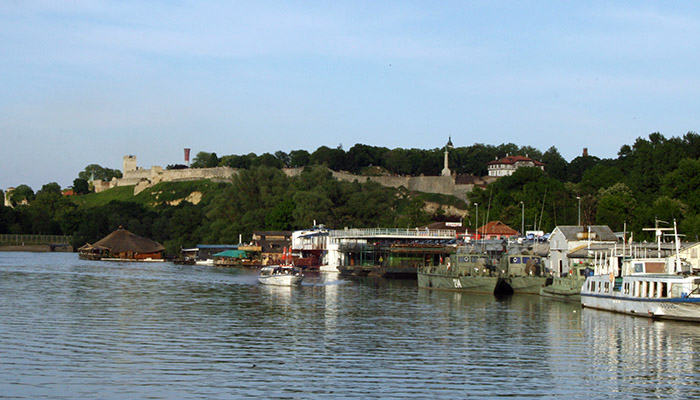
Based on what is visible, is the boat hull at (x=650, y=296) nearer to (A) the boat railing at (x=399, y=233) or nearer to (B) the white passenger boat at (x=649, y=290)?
(B) the white passenger boat at (x=649, y=290)

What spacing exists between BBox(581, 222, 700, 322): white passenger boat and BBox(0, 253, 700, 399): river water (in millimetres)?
861

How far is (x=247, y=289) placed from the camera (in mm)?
71688

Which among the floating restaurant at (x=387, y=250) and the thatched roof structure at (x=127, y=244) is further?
the thatched roof structure at (x=127, y=244)

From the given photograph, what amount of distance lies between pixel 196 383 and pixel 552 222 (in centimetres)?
9742

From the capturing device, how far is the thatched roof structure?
154 m

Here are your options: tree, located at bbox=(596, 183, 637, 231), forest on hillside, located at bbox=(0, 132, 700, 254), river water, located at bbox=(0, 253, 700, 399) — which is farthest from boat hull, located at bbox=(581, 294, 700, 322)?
tree, located at bbox=(596, 183, 637, 231)

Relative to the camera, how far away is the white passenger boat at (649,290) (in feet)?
145

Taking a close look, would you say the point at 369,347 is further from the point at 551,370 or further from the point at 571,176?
the point at 571,176

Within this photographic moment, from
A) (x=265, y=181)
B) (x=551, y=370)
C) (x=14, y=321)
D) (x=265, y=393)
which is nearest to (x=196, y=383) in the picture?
(x=265, y=393)

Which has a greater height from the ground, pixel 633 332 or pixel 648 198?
pixel 648 198

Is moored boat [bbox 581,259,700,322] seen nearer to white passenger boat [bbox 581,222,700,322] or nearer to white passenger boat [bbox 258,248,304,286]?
white passenger boat [bbox 581,222,700,322]

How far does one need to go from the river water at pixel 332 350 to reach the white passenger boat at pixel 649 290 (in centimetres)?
86

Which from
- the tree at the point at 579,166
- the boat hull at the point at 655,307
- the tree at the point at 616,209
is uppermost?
the tree at the point at 579,166

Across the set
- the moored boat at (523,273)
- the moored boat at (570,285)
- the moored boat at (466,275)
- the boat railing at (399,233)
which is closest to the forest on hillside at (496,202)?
the boat railing at (399,233)
